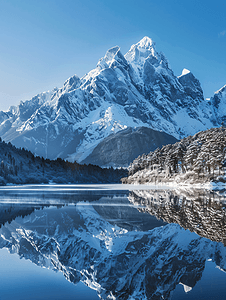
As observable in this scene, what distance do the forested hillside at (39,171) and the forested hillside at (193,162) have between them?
51.8 metres

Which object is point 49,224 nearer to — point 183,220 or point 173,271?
point 183,220

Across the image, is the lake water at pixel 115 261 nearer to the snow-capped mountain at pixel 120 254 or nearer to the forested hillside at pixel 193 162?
the snow-capped mountain at pixel 120 254

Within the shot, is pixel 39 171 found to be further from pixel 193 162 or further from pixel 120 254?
pixel 120 254

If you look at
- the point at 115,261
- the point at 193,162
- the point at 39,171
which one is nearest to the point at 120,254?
the point at 115,261

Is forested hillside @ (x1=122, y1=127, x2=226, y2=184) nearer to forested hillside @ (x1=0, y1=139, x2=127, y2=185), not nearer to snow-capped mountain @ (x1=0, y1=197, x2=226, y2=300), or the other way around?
forested hillside @ (x1=0, y1=139, x2=127, y2=185)

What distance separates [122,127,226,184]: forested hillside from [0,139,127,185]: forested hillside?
51.8 metres

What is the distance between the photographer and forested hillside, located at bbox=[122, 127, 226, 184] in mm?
68250

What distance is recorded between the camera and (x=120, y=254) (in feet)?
32.5

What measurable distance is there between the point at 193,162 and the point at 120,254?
74.1 m

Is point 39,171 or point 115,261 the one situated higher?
point 39,171

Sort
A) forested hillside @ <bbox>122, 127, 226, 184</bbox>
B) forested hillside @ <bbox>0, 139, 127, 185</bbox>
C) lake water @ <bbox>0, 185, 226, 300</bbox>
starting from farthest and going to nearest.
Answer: forested hillside @ <bbox>0, 139, 127, 185</bbox>
forested hillside @ <bbox>122, 127, 226, 184</bbox>
lake water @ <bbox>0, 185, 226, 300</bbox>

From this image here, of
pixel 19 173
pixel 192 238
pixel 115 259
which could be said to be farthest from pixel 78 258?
pixel 19 173

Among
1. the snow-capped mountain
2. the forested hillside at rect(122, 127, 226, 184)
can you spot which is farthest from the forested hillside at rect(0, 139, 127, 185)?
the snow-capped mountain

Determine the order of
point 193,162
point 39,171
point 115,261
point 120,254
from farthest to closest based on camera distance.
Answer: point 39,171, point 193,162, point 120,254, point 115,261
